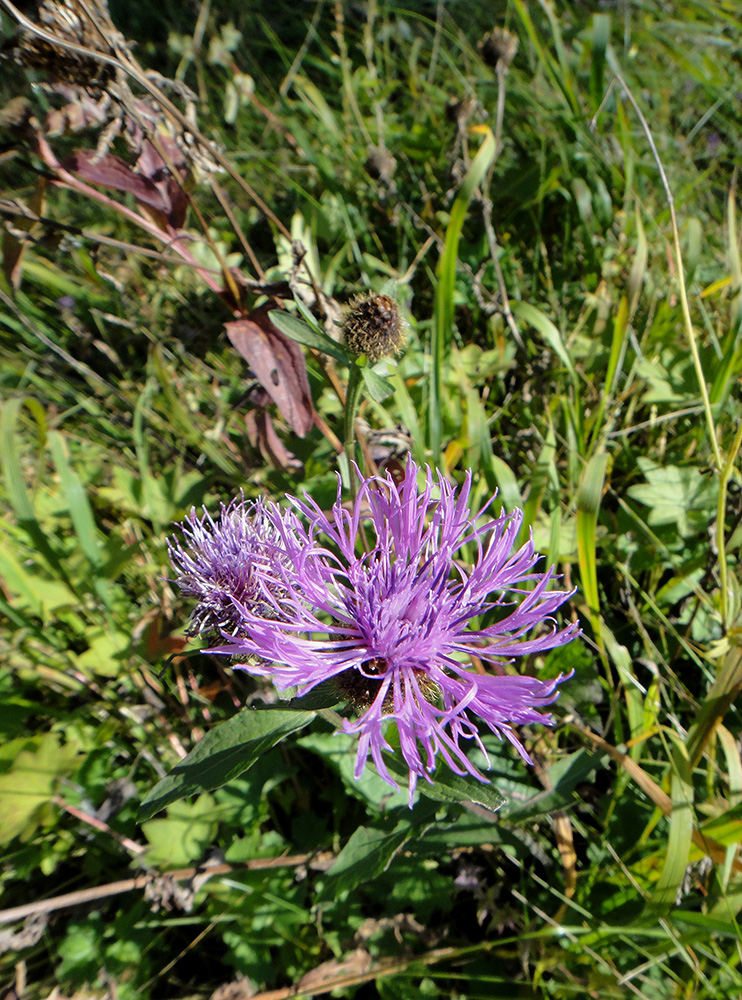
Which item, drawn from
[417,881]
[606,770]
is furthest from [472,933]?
[606,770]

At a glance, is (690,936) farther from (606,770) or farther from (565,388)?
(565,388)

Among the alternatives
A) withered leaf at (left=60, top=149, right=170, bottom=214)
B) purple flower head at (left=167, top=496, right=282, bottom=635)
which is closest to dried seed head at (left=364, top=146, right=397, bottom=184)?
withered leaf at (left=60, top=149, right=170, bottom=214)

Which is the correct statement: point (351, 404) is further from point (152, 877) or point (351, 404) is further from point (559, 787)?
point (152, 877)

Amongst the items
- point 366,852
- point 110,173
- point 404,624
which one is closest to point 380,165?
point 110,173

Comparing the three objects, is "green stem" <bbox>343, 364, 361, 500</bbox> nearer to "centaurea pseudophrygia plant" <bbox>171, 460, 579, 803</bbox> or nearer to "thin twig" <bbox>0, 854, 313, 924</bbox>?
"centaurea pseudophrygia plant" <bbox>171, 460, 579, 803</bbox>

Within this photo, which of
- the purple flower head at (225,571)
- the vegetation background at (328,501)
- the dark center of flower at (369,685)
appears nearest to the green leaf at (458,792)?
the vegetation background at (328,501)

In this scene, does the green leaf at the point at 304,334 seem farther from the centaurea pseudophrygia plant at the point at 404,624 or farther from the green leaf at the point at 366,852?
the green leaf at the point at 366,852

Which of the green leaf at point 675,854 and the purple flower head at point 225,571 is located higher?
the purple flower head at point 225,571
